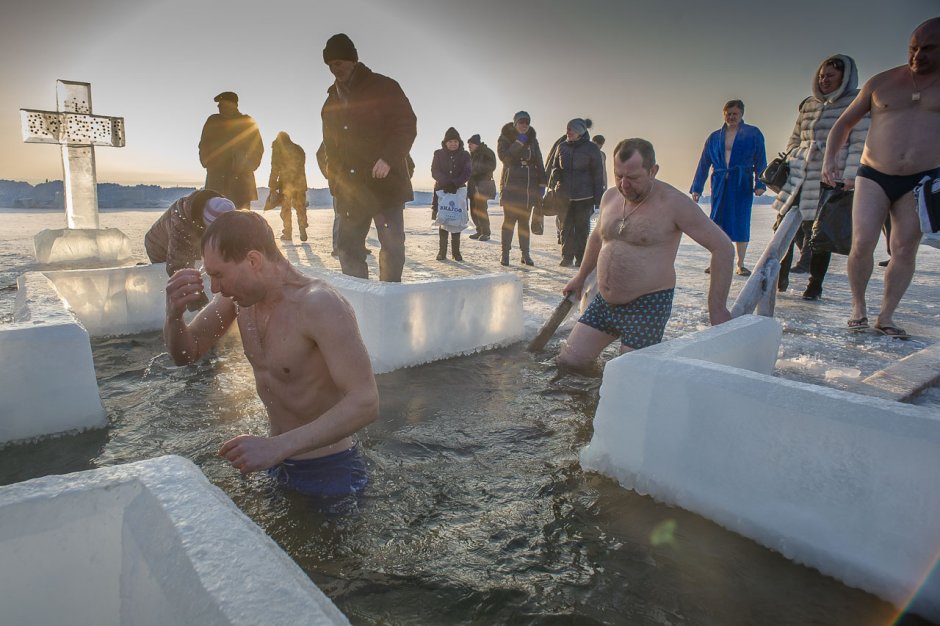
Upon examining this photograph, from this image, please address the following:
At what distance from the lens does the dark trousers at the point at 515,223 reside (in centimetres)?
884

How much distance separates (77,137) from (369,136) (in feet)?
22.4

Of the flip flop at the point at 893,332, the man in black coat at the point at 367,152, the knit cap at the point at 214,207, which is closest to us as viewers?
the knit cap at the point at 214,207

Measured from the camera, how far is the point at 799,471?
1854 millimetres

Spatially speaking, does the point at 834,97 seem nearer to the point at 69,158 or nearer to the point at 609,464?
the point at 609,464

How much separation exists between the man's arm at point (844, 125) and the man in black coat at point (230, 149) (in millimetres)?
6495

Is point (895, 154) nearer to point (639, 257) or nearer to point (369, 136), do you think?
point (639, 257)

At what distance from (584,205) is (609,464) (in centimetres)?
661

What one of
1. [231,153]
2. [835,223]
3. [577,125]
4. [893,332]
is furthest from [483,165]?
[893,332]

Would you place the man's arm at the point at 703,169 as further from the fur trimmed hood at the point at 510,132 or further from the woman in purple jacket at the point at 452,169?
the woman in purple jacket at the point at 452,169

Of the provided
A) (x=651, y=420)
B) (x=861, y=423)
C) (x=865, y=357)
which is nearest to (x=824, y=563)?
(x=861, y=423)

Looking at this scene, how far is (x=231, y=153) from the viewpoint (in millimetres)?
7168

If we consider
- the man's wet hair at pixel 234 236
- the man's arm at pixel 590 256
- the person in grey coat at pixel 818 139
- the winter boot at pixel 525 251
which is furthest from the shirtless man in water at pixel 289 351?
the winter boot at pixel 525 251

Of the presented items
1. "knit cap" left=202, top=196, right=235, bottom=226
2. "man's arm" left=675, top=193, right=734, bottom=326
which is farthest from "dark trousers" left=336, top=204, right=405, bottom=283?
"man's arm" left=675, top=193, right=734, bottom=326

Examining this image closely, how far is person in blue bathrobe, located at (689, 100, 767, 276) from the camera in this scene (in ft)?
23.8
